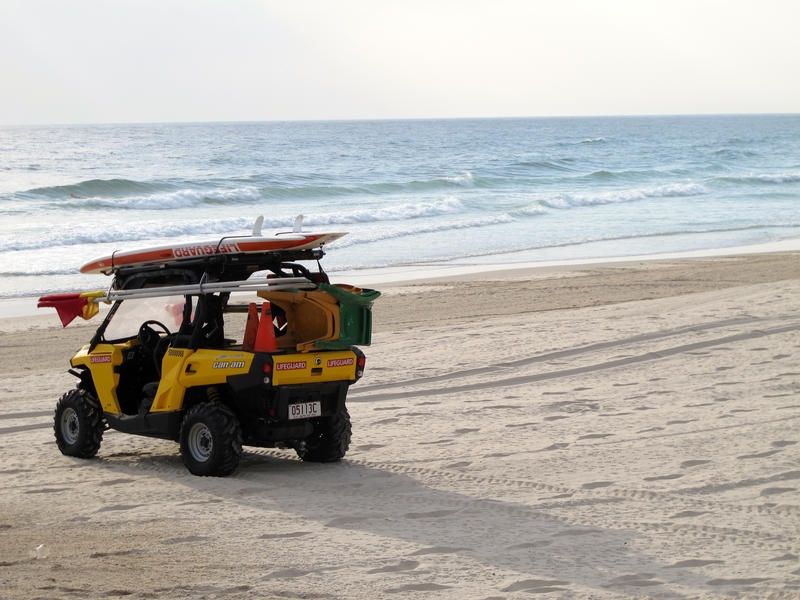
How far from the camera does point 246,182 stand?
4769 cm

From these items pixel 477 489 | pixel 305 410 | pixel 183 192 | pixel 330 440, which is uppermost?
pixel 183 192

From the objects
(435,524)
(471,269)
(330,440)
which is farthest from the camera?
(471,269)

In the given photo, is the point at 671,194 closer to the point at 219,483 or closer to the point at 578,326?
the point at 578,326

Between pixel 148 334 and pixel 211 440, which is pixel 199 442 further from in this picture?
pixel 148 334

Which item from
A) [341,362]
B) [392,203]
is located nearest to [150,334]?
[341,362]

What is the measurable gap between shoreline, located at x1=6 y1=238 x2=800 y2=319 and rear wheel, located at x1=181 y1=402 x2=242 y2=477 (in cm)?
1011

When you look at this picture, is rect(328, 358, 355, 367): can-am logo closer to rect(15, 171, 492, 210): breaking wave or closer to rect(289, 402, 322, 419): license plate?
A: rect(289, 402, 322, 419): license plate

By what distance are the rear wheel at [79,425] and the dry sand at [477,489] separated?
A: 0.15 m

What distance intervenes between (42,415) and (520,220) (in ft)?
84.9

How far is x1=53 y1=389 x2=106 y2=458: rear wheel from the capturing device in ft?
28.5

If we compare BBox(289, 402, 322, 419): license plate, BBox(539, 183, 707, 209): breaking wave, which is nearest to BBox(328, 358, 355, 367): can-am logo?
BBox(289, 402, 322, 419): license plate

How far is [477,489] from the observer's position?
298 inches

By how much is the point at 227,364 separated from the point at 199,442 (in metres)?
0.66

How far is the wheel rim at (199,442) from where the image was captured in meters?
7.99
